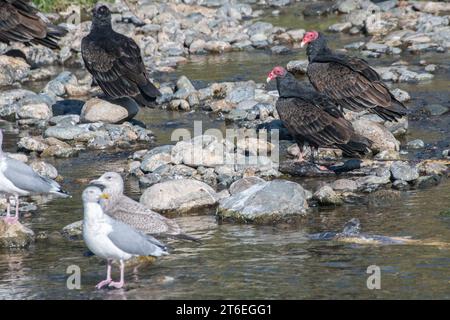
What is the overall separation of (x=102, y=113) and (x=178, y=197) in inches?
168

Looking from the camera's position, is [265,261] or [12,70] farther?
[12,70]

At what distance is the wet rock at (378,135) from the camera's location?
45.9 feet

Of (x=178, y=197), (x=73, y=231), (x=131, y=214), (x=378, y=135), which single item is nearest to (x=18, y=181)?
(x=73, y=231)

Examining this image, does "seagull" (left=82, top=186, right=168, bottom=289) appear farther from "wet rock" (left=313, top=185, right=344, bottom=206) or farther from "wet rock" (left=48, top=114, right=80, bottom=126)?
"wet rock" (left=48, top=114, right=80, bottom=126)

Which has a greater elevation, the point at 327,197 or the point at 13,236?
the point at 327,197

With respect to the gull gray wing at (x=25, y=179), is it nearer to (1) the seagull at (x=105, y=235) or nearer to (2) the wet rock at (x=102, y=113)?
(1) the seagull at (x=105, y=235)

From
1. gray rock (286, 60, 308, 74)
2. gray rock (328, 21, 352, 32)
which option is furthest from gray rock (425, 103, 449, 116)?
gray rock (328, 21, 352, 32)

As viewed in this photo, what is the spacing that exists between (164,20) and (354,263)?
45.4 ft

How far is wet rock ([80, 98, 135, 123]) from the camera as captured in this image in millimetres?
15648

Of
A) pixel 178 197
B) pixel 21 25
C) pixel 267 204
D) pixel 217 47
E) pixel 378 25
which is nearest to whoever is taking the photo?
pixel 267 204

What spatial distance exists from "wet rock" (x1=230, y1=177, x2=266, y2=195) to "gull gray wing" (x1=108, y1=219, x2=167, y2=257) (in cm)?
304

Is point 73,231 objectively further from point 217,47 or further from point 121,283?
point 217,47

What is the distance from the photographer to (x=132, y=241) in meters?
8.91
